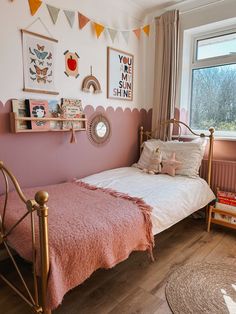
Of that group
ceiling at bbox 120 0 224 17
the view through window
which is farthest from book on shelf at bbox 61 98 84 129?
the view through window

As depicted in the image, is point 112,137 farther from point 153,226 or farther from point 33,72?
point 153,226

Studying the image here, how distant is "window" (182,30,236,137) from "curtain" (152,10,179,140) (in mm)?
322

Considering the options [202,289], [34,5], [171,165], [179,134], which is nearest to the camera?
[202,289]

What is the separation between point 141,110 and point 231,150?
3.87 ft

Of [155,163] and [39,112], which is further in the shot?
[155,163]

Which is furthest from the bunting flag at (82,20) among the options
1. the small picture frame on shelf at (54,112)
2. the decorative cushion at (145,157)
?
the decorative cushion at (145,157)

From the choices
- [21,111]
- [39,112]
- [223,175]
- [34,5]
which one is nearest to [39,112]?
[39,112]

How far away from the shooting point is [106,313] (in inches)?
56.6

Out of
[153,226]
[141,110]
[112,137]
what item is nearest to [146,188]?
[153,226]

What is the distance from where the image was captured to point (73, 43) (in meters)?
2.29

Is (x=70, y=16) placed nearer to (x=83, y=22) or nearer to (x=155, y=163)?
(x=83, y=22)

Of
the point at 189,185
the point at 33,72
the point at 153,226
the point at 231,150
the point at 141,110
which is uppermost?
the point at 33,72

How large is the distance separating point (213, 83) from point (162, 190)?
1.58 metres

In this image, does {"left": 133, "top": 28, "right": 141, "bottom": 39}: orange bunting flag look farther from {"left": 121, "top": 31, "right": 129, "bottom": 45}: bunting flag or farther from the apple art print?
the apple art print
